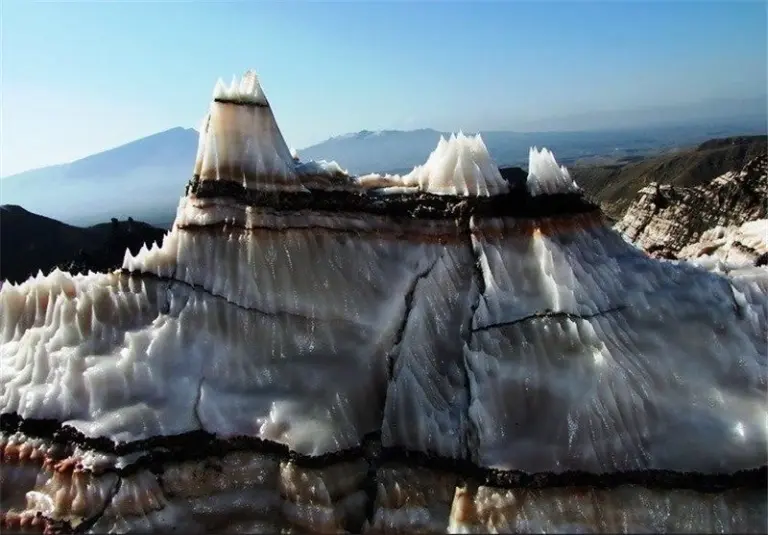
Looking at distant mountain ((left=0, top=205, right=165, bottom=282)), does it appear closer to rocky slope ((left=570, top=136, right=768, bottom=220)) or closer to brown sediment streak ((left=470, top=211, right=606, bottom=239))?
brown sediment streak ((left=470, top=211, right=606, bottom=239))

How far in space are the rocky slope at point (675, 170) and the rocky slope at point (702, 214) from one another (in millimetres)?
27322

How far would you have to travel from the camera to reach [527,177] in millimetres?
4406

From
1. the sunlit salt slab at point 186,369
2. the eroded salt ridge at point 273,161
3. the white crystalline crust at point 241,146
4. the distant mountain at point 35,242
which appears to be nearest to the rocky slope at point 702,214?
the eroded salt ridge at point 273,161

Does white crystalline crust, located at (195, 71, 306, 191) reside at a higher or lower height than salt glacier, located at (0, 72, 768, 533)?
higher

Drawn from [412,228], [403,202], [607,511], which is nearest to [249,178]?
[403,202]

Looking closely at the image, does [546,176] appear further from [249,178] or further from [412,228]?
[249,178]

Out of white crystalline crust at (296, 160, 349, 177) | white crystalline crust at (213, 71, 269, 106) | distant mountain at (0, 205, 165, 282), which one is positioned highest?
white crystalline crust at (213, 71, 269, 106)

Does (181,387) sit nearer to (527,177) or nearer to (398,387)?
(398,387)

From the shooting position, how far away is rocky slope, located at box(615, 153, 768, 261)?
7.57m

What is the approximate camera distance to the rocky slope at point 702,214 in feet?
24.8

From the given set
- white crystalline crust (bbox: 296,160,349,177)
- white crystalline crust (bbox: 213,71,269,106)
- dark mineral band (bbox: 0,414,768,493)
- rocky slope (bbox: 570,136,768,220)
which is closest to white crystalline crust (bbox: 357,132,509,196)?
white crystalline crust (bbox: 296,160,349,177)

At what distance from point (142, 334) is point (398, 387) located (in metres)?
1.66

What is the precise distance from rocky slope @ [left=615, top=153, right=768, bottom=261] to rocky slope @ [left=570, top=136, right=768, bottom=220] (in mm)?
27322

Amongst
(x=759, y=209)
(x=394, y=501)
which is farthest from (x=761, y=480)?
(x=759, y=209)
